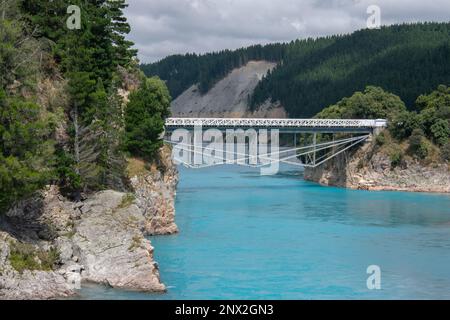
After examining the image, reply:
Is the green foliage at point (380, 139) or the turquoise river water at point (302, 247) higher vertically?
the green foliage at point (380, 139)

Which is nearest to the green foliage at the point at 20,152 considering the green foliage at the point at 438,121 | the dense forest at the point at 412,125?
the dense forest at the point at 412,125

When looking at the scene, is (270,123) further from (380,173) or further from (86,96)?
(86,96)

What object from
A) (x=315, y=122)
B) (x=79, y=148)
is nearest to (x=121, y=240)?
(x=79, y=148)

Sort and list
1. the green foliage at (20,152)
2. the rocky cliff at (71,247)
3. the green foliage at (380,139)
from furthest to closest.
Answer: the green foliage at (380,139) → the green foliage at (20,152) → the rocky cliff at (71,247)

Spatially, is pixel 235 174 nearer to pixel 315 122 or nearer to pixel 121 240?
pixel 315 122

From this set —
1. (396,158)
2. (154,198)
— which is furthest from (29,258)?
(396,158)

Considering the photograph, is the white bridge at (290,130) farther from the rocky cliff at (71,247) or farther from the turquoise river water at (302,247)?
the rocky cliff at (71,247)
